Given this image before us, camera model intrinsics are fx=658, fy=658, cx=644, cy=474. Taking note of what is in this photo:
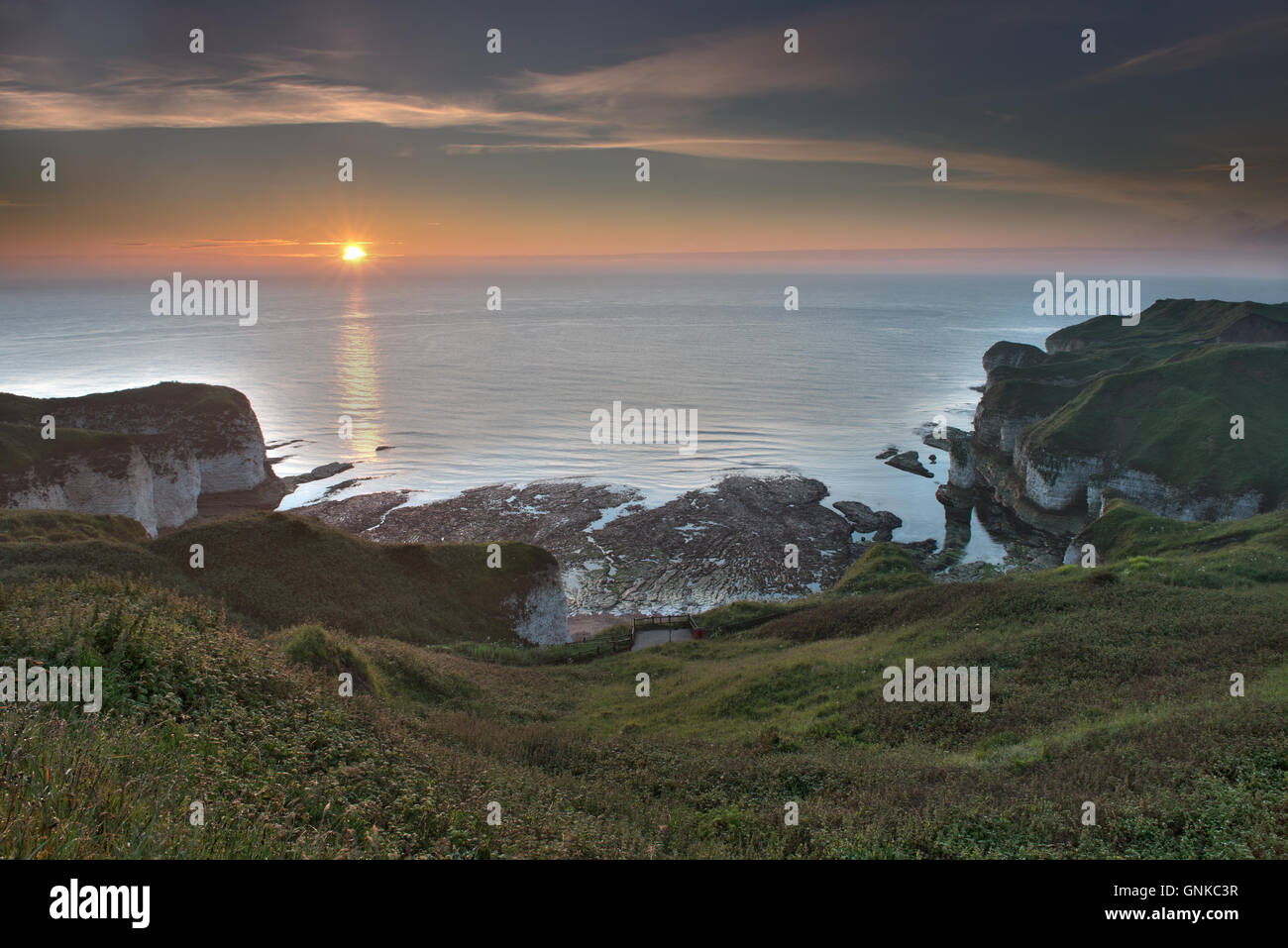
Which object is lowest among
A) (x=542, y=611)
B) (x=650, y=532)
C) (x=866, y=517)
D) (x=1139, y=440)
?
(x=542, y=611)

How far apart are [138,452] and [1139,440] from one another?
98.2 meters

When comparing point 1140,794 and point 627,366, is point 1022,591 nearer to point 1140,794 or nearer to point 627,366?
point 1140,794

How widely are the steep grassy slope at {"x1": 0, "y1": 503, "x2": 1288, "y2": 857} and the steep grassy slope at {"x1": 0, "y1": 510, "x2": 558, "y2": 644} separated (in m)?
9.25

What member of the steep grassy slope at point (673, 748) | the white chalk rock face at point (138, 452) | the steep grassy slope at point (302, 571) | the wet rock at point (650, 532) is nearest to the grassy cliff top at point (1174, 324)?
the wet rock at point (650, 532)

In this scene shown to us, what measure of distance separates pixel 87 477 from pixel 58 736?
6267cm

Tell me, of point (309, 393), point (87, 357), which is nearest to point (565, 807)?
point (309, 393)

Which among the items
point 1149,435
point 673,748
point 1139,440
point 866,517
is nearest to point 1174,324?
point 1149,435

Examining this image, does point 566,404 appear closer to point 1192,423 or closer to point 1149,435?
point 1149,435

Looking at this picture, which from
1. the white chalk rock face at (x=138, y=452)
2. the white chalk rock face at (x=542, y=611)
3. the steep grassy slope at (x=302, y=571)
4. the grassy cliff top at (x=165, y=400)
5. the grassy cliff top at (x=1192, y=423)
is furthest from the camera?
the grassy cliff top at (x=165, y=400)

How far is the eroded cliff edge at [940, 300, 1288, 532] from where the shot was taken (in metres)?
61.3

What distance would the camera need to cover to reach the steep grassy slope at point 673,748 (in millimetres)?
7602

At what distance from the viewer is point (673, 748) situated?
17.1 metres

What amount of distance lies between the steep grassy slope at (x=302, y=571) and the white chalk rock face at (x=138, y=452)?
18.8 metres

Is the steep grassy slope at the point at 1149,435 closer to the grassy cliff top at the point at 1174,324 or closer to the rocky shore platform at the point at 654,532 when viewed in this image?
→ the rocky shore platform at the point at 654,532
